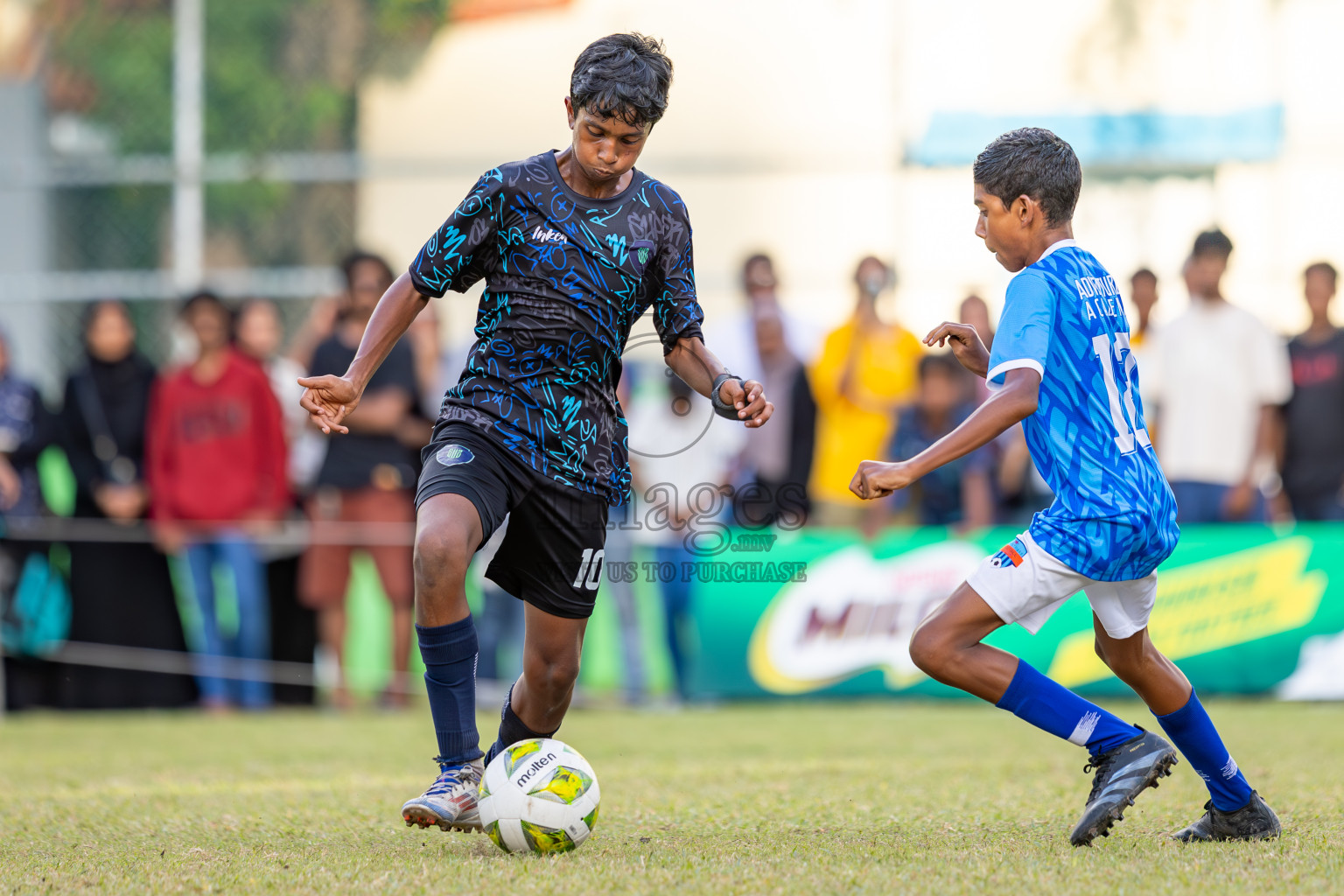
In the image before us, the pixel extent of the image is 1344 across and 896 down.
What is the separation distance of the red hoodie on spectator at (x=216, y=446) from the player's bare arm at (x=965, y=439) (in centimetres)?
665

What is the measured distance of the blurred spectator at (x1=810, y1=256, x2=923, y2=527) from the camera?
10008 mm

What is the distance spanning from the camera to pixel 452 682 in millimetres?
4359

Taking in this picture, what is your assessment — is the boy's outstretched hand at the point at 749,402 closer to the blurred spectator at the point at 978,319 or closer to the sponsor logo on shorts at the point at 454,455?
the sponsor logo on shorts at the point at 454,455

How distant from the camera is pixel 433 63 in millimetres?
13898

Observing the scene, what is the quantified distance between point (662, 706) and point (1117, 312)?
19.5 feet

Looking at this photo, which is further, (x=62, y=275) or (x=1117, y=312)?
(x=62, y=275)

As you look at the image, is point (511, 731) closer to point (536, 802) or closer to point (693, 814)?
point (536, 802)

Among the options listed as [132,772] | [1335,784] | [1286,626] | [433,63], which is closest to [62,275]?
[433,63]

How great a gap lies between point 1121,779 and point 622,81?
2304 millimetres

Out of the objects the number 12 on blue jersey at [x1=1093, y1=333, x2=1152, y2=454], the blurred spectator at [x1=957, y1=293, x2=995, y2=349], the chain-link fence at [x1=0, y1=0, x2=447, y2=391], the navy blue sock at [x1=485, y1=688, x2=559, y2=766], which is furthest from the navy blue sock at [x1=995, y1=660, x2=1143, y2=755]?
the chain-link fence at [x1=0, y1=0, x2=447, y2=391]

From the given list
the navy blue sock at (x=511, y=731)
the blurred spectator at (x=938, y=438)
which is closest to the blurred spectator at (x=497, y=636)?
the blurred spectator at (x=938, y=438)

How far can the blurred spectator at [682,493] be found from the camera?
9562 mm

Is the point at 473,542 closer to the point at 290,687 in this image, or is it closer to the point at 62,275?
the point at 290,687

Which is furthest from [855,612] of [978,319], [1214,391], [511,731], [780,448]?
[511,731]
